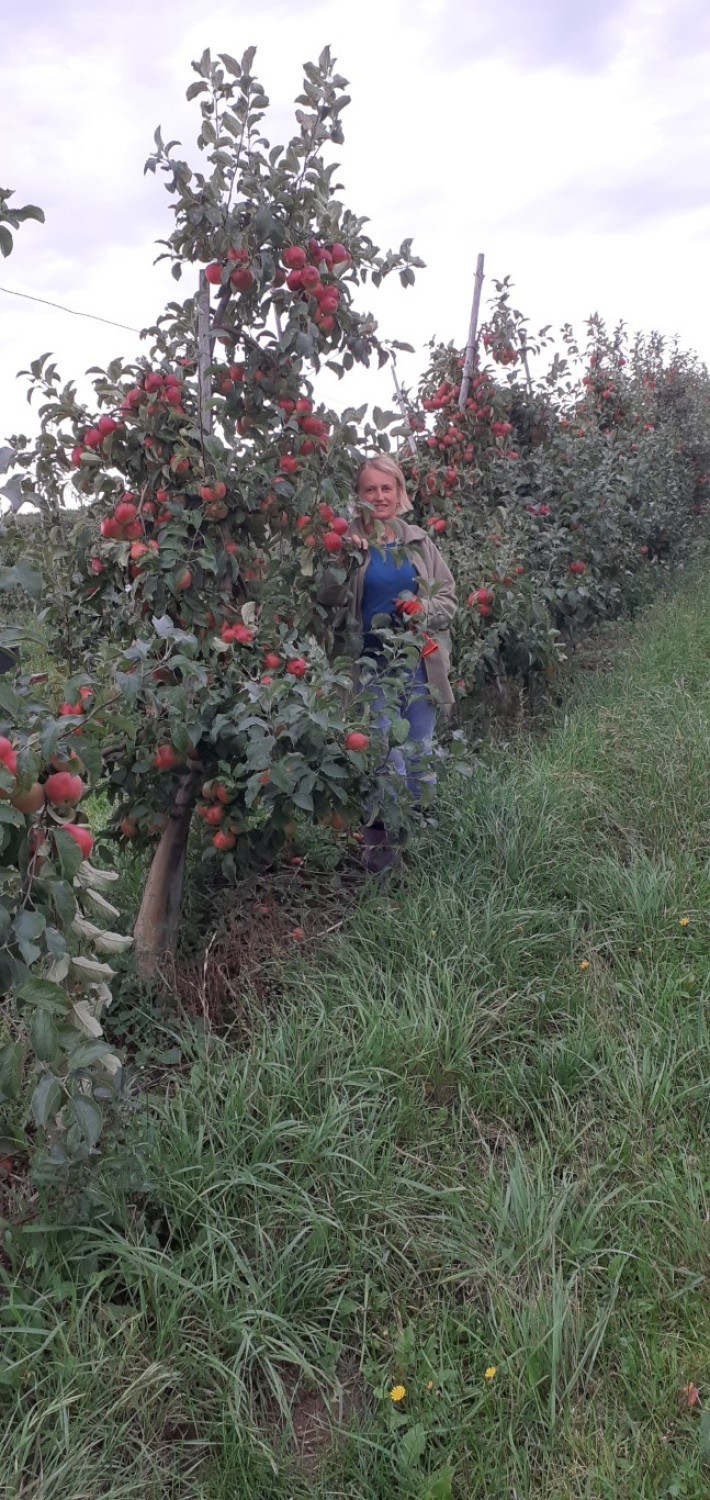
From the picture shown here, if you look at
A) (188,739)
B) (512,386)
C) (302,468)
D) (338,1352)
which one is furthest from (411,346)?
(512,386)

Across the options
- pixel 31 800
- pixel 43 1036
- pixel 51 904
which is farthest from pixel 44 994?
pixel 31 800

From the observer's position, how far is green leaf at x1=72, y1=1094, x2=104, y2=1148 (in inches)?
65.3

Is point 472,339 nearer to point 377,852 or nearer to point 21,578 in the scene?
point 377,852

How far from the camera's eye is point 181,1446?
1.62 metres

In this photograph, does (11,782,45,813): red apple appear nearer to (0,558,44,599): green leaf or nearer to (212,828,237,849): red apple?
(0,558,44,599): green leaf

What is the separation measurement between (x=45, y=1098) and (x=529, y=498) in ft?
15.9

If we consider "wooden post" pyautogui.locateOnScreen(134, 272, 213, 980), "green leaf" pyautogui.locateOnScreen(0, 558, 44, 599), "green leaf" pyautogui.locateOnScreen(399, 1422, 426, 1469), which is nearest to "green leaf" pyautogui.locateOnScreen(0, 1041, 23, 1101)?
"green leaf" pyautogui.locateOnScreen(0, 558, 44, 599)

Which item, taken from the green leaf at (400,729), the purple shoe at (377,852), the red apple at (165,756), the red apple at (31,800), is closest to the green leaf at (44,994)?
the red apple at (31,800)

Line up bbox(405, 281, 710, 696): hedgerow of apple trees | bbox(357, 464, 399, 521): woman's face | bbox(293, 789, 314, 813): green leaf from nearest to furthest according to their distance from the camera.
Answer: bbox(293, 789, 314, 813): green leaf < bbox(357, 464, 399, 521): woman's face < bbox(405, 281, 710, 696): hedgerow of apple trees

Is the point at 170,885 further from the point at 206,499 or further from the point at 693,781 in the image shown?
the point at 693,781

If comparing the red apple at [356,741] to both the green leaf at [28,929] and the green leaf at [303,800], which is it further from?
the green leaf at [28,929]

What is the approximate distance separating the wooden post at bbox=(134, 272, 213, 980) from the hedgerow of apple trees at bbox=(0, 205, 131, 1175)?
1.07m

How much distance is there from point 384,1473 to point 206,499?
87.2 inches

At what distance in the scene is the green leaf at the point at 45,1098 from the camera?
1602 mm
